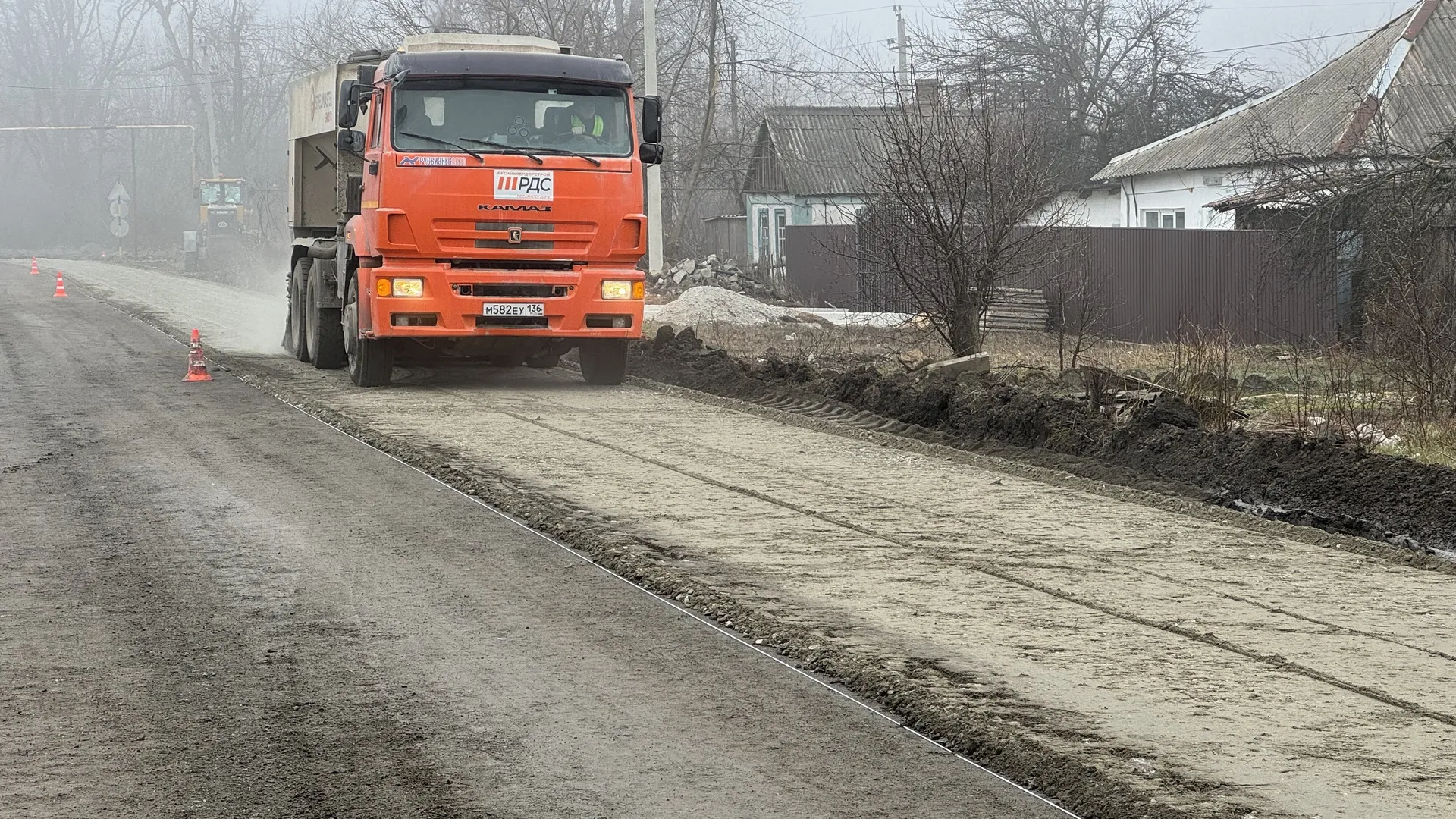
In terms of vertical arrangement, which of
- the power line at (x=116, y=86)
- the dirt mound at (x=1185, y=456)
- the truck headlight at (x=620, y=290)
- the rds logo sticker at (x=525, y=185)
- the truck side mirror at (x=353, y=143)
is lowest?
the dirt mound at (x=1185, y=456)

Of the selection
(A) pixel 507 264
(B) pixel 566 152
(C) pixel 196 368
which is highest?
(B) pixel 566 152

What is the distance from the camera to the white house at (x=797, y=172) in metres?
51.0

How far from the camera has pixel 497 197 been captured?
1638cm

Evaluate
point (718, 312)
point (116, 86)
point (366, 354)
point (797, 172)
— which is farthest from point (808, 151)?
point (116, 86)

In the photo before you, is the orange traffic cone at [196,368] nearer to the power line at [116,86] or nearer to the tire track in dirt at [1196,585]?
the tire track in dirt at [1196,585]

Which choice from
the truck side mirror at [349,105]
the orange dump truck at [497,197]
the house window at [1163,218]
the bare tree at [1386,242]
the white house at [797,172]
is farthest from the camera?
the white house at [797,172]

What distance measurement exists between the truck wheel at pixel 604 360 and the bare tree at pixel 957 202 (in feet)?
10.4

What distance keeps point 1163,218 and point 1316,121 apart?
19.0ft

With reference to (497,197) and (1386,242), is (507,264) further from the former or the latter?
(1386,242)

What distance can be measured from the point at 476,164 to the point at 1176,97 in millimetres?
36415

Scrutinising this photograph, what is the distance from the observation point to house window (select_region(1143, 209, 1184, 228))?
35875 millimetres

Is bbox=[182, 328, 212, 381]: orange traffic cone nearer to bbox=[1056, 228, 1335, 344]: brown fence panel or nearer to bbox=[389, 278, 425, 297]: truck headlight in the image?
→ bbox=[389, 278, 425, 297]: truck headlight

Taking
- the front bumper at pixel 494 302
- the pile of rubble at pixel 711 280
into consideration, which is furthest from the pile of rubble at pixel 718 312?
the front bumper at pixel 494 302

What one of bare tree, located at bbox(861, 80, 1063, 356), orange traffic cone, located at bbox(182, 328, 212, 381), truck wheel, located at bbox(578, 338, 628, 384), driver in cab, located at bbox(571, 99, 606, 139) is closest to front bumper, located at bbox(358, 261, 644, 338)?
truck wheel, located at bbox(578, 338, 628, 384)
